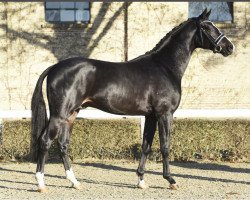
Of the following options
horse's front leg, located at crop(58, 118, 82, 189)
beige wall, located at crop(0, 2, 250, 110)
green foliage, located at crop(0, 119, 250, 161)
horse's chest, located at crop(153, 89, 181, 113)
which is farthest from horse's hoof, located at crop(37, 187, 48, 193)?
beige wall, located at crop(0, 2, 250, 110)

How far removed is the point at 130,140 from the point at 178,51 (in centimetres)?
306

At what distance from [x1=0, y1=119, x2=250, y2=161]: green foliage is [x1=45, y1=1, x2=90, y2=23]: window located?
24.1 feet

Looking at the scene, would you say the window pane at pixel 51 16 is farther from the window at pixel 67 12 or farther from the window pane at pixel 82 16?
the window pane at pixel 82 16

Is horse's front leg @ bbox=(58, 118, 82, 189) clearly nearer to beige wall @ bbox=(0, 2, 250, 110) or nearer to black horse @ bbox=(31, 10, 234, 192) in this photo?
black horse @ bbox=(31, 10, 234, 192)

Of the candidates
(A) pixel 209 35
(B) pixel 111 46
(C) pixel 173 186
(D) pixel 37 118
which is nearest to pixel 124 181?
(C) pixel 173 186

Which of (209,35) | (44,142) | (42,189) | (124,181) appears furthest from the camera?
(124,181)

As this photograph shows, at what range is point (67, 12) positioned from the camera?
17.1 metres

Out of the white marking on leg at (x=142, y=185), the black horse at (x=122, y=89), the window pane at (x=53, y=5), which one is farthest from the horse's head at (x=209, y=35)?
the window pane at (x=53, y=5)

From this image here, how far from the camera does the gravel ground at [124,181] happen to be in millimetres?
6840

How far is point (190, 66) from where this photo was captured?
55.5 ft

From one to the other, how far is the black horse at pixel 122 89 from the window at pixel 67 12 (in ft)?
31.5

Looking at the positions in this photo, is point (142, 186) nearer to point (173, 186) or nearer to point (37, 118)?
point (173, 186)

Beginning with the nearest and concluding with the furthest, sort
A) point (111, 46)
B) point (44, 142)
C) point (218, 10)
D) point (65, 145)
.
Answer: point (44, 142)
point (65, 145)
point (111, 46)
point (218, 10)

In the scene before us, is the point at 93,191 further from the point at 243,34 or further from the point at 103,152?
the point at 243,34
